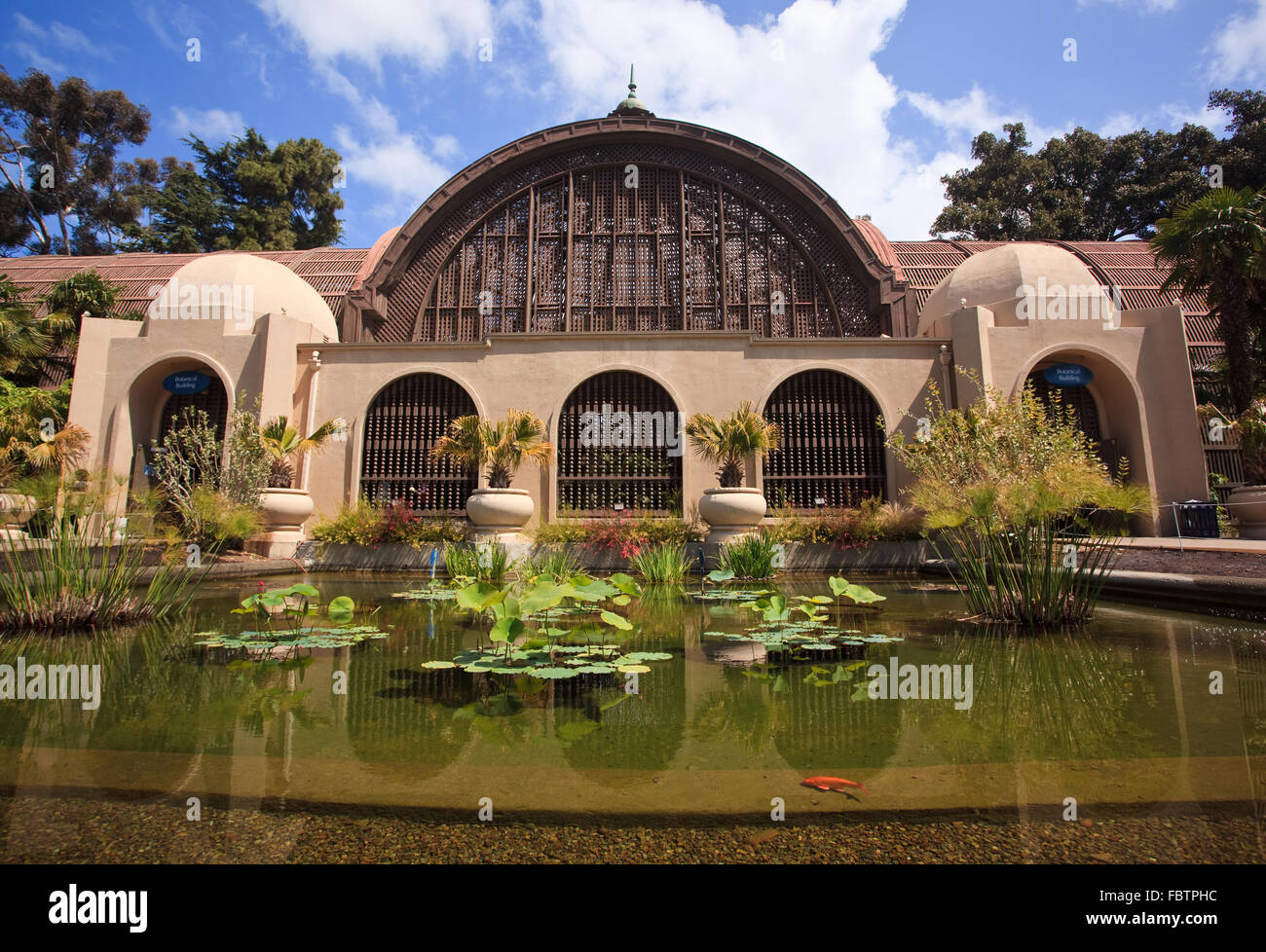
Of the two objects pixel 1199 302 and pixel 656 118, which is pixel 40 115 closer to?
pixel 656 118

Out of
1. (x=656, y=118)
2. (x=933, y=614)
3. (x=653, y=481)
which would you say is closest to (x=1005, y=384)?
(x=653, y=481)

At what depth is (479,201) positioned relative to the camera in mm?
16922

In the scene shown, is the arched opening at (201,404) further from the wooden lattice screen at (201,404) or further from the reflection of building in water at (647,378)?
the reflection of building in water at (647,378)

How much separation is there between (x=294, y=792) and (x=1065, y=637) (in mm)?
4573

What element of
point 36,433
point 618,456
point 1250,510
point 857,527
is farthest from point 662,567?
point 36,433

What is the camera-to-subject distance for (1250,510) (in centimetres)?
1066

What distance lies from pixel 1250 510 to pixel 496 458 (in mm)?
12773

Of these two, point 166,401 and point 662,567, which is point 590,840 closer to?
point 662,567

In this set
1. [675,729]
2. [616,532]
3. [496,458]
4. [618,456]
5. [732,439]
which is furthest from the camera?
[618,456]

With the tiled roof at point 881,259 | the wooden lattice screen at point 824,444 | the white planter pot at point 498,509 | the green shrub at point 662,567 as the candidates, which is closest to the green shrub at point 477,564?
the green shrub at point 662,567

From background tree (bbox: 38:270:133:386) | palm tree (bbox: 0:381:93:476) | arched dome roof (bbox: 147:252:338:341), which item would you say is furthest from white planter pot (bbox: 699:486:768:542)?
background tree (bbox: 38:270:133:386)

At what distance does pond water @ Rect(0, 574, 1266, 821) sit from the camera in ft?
5.74

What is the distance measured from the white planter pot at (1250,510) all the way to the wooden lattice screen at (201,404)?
1961 centimetres

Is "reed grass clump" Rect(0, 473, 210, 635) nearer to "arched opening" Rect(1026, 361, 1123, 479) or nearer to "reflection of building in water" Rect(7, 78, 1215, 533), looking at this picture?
"reflection of building in water" Rect(7, 78, 1215, 533)
